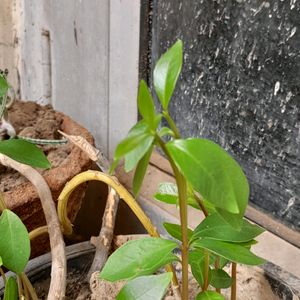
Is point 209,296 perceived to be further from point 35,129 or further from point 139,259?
point 35,129

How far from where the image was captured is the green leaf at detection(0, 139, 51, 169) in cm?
55

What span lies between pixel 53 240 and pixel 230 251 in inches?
11.3

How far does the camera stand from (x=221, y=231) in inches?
19.0

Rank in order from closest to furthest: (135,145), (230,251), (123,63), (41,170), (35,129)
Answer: (135,145) < (230,251) < (41,170) < (35,129) < (123,63)

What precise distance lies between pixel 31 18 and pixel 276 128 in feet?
2.86

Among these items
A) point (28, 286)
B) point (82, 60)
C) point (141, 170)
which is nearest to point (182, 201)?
point (141, 170)

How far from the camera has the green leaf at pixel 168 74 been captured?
0.42 meters

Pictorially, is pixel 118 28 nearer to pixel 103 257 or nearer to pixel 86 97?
pixel 86 97

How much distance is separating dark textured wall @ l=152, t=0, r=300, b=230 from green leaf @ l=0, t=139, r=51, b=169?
518mm

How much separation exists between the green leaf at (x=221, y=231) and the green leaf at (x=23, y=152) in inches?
7.4

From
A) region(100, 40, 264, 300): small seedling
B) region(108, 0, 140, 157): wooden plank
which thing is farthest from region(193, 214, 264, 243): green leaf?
region(108, 0, 140, 157): wooden plank

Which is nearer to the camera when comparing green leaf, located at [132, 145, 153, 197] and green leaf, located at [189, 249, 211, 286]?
green leaf, located at [132, 145, 153, 197]

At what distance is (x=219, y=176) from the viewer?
37 cm

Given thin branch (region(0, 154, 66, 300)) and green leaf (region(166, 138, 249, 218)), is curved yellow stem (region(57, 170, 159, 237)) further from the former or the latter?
green leaf (region(166, 138, 249, 218))
